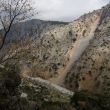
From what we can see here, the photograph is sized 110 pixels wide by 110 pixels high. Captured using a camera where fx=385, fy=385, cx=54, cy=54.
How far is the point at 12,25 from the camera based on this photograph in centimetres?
3009

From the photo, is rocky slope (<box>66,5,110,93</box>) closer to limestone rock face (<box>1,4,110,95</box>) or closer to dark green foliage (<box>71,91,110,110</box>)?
limestone rock face (<box>1,4,110,95</box>)

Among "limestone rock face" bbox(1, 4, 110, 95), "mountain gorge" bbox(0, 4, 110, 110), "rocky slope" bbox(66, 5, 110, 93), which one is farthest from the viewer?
"limestone rock face" bbox(1, 4, 110, 95)

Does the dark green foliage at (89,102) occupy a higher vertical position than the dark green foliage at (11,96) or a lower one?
lower

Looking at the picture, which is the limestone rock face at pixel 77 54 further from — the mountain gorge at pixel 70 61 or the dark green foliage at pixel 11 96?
the dark green foliage at pixel 11 96

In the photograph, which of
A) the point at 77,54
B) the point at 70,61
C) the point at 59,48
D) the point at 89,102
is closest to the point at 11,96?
the point at 89,102

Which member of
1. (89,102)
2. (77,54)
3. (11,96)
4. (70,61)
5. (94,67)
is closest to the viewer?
(11,96)

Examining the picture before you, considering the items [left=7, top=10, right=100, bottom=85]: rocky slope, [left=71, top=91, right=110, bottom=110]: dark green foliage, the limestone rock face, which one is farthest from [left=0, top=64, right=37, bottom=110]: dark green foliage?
[left=7, top=10, right=100, bottom=85]: rocky slope

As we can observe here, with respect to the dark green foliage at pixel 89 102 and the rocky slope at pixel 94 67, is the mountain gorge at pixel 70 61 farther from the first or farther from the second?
the dark green foliage at pixel 89 102

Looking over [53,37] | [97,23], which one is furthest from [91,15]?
[53,37]

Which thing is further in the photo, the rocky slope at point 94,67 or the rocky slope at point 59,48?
the rocky slope at point 59,48

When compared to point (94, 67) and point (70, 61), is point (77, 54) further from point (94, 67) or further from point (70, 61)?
point (94, 67)

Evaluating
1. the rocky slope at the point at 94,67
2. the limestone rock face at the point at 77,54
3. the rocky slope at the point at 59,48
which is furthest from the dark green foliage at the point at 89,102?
the rocky slope at the point at 59,48

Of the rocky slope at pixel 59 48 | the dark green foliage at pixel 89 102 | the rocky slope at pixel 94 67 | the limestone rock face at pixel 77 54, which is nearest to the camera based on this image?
the dark green foliage at pixel 89 102

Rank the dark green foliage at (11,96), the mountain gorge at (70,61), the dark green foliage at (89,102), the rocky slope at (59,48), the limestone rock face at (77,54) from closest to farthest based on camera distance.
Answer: the dark green foliage at (11,96) < the dark green foliage at (89,102) < the mountain gorge at (70,61) < the limestone rock face at (77,54) < the rocky slope at (59,48)
